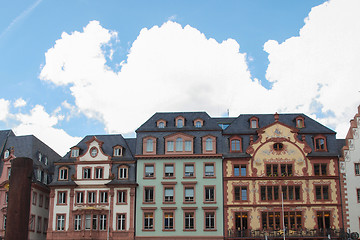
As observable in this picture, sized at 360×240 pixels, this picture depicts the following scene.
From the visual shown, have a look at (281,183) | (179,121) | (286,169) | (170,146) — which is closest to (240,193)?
(281,183)

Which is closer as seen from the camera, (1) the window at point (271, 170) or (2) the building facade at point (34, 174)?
(1) the window at point (271, 170)

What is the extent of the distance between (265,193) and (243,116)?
12.6m

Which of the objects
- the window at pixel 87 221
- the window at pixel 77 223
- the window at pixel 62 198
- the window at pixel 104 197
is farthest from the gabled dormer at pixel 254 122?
the window at pixel 62 198

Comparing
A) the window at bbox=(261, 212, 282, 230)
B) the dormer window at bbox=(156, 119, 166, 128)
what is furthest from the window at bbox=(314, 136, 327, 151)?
the dormer window at bbox=(156, 119, 166, 128)

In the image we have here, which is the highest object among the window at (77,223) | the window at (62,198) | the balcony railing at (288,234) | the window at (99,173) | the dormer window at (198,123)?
the dormer window at (198,123)

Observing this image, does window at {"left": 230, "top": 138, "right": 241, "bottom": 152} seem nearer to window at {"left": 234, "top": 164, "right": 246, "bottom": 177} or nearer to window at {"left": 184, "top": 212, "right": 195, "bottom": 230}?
window at {"left": 234, "top": 164, "right": 246, "bottom": 177}

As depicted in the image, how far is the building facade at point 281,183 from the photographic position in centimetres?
6341

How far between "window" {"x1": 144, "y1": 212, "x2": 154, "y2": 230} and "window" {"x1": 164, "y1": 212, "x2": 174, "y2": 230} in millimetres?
1789

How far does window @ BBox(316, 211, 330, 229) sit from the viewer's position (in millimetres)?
63344

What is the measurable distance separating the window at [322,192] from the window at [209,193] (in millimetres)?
14017

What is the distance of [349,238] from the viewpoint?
Answer: 61.2m

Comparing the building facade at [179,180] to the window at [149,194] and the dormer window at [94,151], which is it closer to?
the window at [149,194]

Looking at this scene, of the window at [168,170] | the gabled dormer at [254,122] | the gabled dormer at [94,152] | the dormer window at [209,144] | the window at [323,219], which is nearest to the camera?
the window at [323,219]

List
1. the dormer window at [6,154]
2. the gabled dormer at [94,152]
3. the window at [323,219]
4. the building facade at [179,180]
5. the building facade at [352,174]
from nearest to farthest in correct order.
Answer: the building facade at [352,174]
the window at [323,219]
the building facade at [179,180]
the gabled dormer at [94,152]
the dormer window at [6,154]
